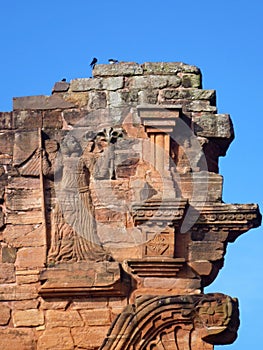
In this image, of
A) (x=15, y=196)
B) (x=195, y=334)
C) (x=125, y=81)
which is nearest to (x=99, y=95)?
(x=125, y=81)

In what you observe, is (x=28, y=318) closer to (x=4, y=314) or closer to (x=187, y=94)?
(x=4, y=314)

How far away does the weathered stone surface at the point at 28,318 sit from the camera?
54.6 feet

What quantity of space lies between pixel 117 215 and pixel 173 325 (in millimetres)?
1309

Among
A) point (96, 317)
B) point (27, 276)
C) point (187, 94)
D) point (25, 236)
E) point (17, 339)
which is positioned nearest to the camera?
point (96, 317)

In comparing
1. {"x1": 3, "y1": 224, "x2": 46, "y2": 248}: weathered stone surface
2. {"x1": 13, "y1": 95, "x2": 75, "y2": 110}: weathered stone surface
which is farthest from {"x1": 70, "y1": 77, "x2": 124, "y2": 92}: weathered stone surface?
{"x1": 3, "y1": 224, "x2": 46, "y2": 248}: weathered stone surface

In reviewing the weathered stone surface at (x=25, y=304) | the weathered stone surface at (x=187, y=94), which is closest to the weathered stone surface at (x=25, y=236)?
the weathered stone surface at (x=25, y=304)

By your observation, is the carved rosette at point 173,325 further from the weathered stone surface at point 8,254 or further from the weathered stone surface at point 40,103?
the weathered stone surface at point 40,103

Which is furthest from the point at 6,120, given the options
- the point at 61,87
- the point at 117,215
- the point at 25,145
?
the point at 117,215

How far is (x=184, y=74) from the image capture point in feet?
56.4

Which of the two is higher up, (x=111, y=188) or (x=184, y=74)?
(x=184, y=74)

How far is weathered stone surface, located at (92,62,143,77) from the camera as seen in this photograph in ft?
56.5

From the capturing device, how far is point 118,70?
1725 centimetres

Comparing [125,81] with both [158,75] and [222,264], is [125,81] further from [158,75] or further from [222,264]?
[222,264]

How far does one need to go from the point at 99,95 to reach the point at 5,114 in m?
1.03
